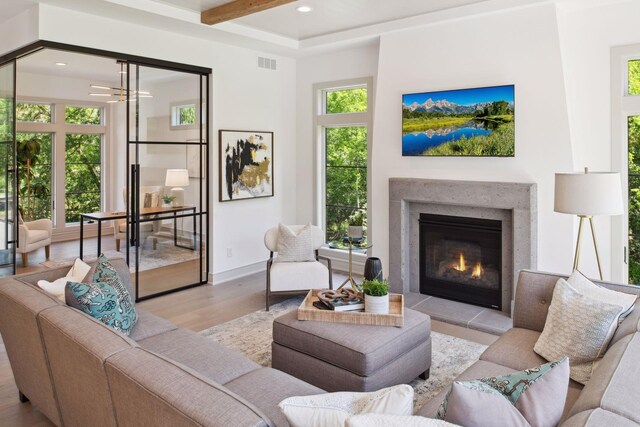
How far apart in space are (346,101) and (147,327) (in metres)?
4.16

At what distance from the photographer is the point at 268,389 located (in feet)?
6.85

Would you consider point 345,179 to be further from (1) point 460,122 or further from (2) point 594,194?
(2) point 594,194

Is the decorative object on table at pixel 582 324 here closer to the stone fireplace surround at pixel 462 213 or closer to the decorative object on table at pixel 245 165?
the stone fireplace surround at pixel 462 213

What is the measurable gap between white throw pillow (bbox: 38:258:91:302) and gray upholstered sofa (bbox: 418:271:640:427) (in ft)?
7.09

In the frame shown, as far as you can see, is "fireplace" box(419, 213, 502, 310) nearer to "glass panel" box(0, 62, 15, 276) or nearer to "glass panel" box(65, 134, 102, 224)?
"glass panel" box(0, 62, 15, 276)

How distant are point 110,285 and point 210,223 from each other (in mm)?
2914

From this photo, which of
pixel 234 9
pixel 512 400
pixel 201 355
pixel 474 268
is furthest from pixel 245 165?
pixel 512 400

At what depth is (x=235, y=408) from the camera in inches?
53.9

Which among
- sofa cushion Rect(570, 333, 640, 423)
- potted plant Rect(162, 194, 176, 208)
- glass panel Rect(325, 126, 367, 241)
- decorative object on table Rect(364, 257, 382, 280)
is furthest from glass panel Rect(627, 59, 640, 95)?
potted plant Rect(162, 194, 176, 208)

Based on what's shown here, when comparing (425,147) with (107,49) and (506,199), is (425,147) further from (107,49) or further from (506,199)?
(107,49)

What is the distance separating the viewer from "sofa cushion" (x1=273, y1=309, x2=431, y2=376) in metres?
2.67

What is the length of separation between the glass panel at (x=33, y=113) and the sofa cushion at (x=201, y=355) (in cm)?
690

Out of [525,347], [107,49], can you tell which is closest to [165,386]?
[525,347]

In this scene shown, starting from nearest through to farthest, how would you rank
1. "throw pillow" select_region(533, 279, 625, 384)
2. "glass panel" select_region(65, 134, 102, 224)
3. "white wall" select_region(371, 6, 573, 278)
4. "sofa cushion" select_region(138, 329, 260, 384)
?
"throw pillow" select_region(533, 279, 625, 384)
"sofa cushion" select_region(138, 329, 260, 384)
"white wall" select_region(371, 6, 573, 278)
"glass panel" select_region(65, 134, 102, 224)
